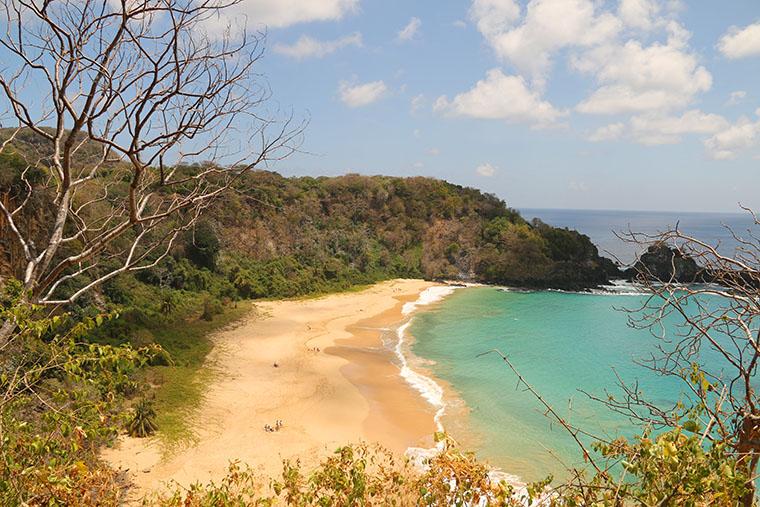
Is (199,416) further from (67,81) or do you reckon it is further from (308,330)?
(67,81)

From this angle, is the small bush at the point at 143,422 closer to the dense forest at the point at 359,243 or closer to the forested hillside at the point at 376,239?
the dense forest at the point at 359,243

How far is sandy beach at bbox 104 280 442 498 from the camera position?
12555 millimetres

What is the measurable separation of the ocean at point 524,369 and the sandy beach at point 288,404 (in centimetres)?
154

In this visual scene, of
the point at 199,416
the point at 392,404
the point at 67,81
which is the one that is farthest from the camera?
the point at 392,404

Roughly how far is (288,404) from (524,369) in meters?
11.6

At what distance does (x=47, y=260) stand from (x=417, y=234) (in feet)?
161

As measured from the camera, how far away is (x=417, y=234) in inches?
2061

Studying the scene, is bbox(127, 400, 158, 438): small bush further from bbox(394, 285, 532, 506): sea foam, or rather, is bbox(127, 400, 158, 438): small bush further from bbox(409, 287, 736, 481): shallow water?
bbox(409, 287, 736, 481): shallow water

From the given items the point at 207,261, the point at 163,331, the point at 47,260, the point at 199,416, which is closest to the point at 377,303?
the point at 207,261

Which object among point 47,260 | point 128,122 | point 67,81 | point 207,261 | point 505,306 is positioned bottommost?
point 505,306

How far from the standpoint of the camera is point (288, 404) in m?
17.0

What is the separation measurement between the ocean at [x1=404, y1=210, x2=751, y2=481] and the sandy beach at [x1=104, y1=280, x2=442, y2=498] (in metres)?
1.54

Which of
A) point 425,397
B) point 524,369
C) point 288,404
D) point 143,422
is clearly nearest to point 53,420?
point 143,422

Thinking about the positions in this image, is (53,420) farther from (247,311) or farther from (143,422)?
(247,311)
